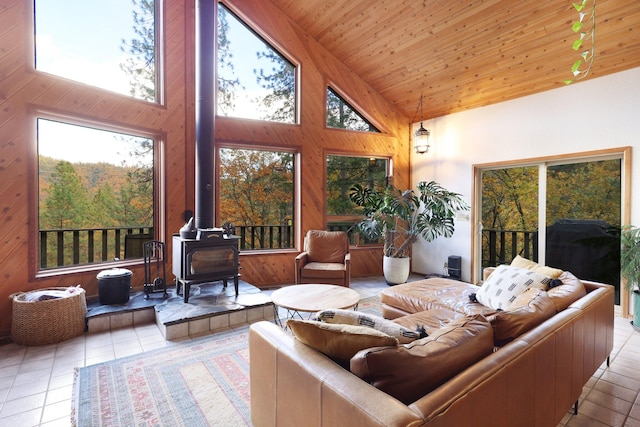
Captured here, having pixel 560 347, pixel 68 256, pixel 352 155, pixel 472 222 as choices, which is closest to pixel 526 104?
pixel 472 222

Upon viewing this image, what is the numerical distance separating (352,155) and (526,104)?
8.91ft

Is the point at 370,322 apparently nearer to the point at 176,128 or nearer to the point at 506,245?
the point at 176,128

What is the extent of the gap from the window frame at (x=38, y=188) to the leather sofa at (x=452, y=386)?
3.20 metres

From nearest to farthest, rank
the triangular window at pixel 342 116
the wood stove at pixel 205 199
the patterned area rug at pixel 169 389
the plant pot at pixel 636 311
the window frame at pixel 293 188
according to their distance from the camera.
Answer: the patterned area rug at pixel 169 389, the plant pot at pixel 636 311, the wood stove at pixel 205 199, the window frame at pixel 293 188, the triangular window at pixel 342 116

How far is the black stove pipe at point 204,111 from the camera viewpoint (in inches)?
150

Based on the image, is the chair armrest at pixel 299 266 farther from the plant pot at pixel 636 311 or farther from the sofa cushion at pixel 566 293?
the plant pot at pixel 636 311

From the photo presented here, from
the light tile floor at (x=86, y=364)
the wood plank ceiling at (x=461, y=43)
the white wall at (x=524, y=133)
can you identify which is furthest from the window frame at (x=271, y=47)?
the light tile floor at (x=86, y=364)

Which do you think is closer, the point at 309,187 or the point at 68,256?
the point at 68,256

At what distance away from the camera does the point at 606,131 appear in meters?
A: 3.75

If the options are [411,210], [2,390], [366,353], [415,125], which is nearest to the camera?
[366,353]

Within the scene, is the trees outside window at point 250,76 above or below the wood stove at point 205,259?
above

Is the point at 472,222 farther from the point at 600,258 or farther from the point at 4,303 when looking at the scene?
the point at 4,303

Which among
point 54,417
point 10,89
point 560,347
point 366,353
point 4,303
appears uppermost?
point 10,89

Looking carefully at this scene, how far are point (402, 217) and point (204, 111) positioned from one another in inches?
132
